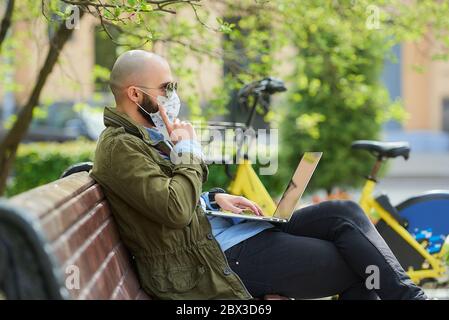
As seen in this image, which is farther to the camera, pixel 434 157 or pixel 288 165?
pixel 434 157

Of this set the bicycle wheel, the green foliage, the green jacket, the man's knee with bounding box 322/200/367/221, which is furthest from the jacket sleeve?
the green foliage

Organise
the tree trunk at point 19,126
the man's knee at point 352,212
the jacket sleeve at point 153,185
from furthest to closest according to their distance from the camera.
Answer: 1. the tree trunk at point 19,126
2. the man's knee at point 352,212
3. the jacket sleeve at point 153,185

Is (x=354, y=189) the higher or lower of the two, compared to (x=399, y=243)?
lower

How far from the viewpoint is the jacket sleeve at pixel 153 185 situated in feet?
9.04

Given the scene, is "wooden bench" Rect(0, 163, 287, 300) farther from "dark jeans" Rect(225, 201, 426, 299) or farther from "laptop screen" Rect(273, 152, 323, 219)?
"laptop screen" Rect(273, 152, 323, 219)

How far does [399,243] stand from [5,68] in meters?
4.40

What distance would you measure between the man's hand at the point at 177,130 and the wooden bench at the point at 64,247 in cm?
33

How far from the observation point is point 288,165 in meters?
10.4

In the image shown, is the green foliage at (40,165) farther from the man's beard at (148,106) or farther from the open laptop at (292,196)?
the man's beard at (148,106)

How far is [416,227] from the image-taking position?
15.4 ft

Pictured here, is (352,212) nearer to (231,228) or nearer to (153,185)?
(231,228)

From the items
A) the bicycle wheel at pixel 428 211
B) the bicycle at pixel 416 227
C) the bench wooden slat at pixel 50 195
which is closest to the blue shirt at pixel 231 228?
the bench wooden slat at pixel 50 195

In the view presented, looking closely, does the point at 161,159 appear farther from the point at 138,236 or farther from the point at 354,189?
the point at 354,189
